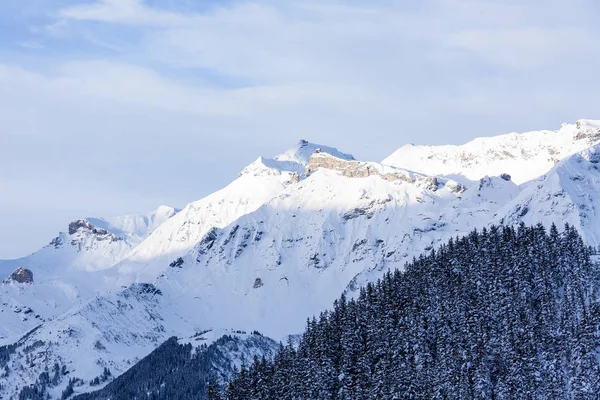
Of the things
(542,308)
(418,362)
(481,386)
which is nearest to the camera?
(481,386)

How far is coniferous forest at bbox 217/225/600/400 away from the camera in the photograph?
167375mm

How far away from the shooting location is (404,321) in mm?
192375

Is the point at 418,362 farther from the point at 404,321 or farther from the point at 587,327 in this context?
the point at 587,327

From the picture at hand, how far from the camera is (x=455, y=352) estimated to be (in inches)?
7028

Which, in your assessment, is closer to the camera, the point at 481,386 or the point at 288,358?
the point at 481,386

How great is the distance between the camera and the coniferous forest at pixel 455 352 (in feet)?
549

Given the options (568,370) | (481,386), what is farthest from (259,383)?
(568,370)

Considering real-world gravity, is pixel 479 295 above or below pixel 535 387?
above

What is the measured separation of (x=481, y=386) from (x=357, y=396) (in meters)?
19.6

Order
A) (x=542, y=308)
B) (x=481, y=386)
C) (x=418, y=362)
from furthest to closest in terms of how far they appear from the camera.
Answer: (x=542, y=308) → (x=418, y=362) → (x=481, y=386)

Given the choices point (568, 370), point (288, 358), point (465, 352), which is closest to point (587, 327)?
point (568, 370)

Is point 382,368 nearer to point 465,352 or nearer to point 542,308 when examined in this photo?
point 465,352

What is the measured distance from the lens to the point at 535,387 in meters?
166

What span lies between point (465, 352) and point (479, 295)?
888 inches
